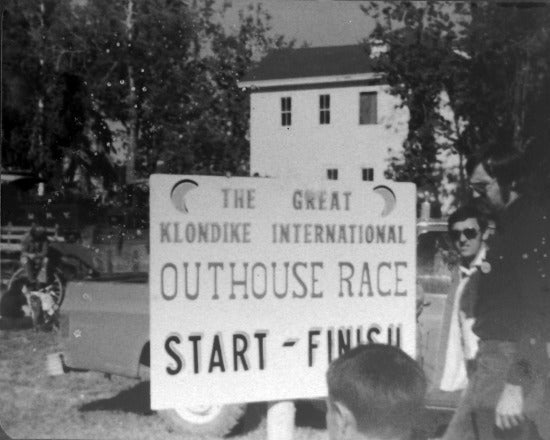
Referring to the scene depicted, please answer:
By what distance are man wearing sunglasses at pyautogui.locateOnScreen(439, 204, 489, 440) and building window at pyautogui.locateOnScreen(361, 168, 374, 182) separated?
1.15 ft

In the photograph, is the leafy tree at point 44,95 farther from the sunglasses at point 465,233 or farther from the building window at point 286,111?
the sunglasses at point 465,233

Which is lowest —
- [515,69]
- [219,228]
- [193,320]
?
[193,320]

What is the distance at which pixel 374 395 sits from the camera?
2.46 metres

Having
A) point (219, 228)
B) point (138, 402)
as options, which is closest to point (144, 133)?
point (219, 228)

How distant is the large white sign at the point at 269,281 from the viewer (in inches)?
119

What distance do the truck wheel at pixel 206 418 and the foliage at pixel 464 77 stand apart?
2.95 feet

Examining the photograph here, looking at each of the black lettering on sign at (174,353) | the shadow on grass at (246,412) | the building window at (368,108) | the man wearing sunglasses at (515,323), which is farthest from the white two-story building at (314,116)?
the shadow on grass at (246,412)

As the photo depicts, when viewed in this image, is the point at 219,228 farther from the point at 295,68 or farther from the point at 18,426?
the point at 18,426

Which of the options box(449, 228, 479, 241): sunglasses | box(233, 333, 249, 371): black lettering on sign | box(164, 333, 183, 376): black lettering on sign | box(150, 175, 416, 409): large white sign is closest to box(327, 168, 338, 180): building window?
box(150, 175, 416, 409): large white sign

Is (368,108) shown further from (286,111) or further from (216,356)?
(216,356)

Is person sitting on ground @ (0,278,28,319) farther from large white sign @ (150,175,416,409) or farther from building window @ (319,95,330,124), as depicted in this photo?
building window @ (319,95,330,124)

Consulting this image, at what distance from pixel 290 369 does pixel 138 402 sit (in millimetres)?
482

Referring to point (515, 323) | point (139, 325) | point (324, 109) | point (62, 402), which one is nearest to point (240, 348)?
point (139, 325)

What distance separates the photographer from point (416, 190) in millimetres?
3174
